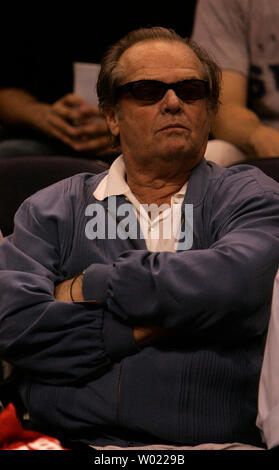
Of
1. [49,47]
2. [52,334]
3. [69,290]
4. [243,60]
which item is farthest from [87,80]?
[52,334]

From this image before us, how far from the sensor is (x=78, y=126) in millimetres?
2553

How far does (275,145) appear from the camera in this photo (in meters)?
2.38

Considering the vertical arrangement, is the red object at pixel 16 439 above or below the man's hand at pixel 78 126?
below

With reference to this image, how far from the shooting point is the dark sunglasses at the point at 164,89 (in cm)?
171

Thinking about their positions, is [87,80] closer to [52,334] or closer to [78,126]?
[78,126]

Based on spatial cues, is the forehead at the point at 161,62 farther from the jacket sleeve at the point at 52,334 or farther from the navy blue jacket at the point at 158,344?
the jacket sleeve at the point at 52,334

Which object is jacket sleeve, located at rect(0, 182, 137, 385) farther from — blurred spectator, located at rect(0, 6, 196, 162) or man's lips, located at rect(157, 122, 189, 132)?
blurred spectator, located at rect(0, 6, 196, 162)

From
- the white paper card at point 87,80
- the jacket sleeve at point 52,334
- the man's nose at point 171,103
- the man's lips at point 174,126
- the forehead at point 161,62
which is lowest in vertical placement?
the jacket sleeve at point 52,334

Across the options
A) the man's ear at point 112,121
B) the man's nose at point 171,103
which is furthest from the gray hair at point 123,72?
the man's nose at point 171,103

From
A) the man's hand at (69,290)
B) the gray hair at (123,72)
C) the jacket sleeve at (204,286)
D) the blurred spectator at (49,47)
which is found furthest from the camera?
the blurred spectator at (49,47)

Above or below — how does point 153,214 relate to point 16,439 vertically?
above

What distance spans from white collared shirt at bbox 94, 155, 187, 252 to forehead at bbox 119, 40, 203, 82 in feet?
0.92

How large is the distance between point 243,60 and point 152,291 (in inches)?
59.7
